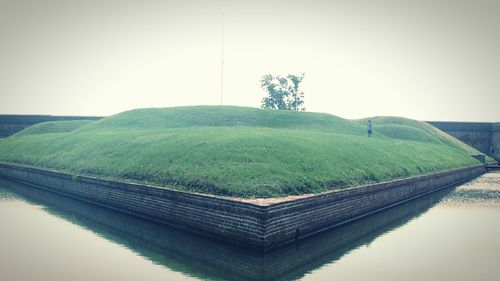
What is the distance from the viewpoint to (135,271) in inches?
387

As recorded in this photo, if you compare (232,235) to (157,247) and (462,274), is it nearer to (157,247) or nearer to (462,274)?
(157,247)

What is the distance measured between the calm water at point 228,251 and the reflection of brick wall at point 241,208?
0.51 metres

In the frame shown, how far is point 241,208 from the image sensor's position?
1183cm

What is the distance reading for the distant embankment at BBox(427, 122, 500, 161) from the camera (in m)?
68.9

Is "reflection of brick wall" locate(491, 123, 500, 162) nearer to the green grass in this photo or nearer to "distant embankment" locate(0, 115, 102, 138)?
the green grass

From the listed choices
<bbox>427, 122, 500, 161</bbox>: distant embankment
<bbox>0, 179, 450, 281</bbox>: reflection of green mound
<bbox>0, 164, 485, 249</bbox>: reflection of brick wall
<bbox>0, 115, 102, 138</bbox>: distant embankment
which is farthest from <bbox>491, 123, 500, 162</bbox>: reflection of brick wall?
<bbox>0, 115, 102, 138</bbox>: distant embankment

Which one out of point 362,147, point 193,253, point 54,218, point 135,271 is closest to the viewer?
point 135,271

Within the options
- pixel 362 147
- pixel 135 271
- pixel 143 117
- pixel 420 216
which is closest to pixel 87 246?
pixel 135 271

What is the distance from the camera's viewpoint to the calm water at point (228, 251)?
9.88 metres

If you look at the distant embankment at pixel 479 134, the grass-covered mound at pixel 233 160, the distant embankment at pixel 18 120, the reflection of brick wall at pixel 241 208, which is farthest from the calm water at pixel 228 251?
the distant embankment at pixel 479 134

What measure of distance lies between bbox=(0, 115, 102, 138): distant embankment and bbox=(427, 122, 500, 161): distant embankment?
7296 centimetres

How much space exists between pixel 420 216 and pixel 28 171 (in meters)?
27.5

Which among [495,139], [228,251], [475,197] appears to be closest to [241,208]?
[228,251]

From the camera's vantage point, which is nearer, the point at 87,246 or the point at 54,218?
the point at 87,246
